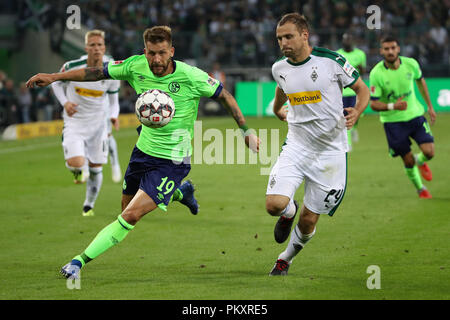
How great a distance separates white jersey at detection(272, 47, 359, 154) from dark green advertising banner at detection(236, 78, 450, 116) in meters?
23.2

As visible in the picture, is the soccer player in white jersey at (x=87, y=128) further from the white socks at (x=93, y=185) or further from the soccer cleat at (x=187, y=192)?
the soccer cleat at (x=187, y=192)

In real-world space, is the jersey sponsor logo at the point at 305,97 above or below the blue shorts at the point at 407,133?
above

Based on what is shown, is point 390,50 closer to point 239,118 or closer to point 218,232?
point 218,232

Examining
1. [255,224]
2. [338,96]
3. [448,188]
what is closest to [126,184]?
[338,96]

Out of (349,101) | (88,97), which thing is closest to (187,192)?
(88,97)

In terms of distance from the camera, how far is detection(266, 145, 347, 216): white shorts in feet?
25.2

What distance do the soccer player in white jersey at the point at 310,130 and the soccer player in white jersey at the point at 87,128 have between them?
4.74m

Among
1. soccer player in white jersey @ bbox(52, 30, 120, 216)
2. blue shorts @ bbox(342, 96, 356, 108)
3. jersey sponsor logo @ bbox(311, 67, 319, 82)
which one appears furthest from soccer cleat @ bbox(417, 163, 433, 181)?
jersey sponsor logo @ bbox(311, 67, 319, 82)

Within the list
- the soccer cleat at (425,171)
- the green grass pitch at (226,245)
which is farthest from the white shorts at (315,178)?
the soccer cleat at (425,171)

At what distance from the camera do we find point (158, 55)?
7.59 metres

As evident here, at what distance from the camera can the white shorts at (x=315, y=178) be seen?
25.2 ft

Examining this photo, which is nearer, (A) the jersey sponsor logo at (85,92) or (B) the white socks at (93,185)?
(B) the white socks at (93,185)

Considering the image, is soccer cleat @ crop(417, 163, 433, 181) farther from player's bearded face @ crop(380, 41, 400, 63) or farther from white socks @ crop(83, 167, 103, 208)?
white socks @ crop(83, 167, 103, 208)

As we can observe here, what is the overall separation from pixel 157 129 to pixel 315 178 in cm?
163
